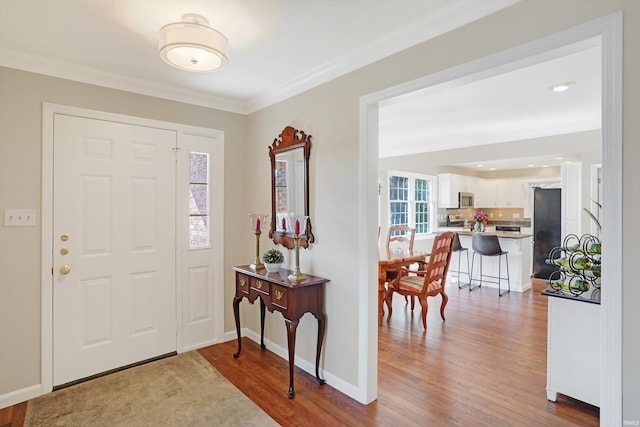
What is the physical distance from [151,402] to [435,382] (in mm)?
2084

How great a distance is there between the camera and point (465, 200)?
784 cm

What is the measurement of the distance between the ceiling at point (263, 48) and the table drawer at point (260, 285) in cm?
163

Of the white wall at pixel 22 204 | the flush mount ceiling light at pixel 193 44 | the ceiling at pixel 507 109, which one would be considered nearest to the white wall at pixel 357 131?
the ceiling at pixel 507 109

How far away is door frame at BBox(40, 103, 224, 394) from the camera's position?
2.55 m

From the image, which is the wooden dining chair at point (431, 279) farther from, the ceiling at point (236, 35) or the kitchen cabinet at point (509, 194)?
the kitchen cabinet at point (509, 194)

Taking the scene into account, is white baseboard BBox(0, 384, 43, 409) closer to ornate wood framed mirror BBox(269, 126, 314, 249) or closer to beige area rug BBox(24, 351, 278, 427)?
beige area rug BBox(24, 351, 278, 427)

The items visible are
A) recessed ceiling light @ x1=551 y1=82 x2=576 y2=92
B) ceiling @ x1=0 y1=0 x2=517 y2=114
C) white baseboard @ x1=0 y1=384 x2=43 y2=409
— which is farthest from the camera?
recessed ceiling light @ x1=551 y1=82 x2=576 y2=92

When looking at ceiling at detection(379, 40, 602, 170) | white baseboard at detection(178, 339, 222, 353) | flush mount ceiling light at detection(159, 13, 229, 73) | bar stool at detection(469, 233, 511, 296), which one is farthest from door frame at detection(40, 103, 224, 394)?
bar stool at detection(469, 233, 511, 296)

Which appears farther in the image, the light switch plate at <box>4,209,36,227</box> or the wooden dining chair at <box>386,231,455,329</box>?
the wooden dining chair at <box>386,231,455,329</box>

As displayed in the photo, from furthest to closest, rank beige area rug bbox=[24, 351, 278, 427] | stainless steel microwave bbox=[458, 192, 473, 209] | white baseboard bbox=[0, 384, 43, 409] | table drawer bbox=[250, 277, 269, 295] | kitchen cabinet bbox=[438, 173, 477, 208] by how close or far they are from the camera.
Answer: stainless steel microwave bbox=[458, 192, 473, 209] → kitchen cabinet bbox=[438, 173, 477, 208] → table drawer bbox=[250, 277, 269, 295] → white baseboard bbox=[0, 384, 43, 409] → beige area rug bbox=[24, 351, 278, 427]

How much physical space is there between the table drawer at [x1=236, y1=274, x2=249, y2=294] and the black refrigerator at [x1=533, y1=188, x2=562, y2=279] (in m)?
5.78

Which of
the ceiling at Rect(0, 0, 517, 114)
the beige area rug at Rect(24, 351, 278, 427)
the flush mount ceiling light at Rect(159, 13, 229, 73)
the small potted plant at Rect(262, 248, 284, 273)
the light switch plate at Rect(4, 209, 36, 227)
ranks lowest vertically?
the beige area rug at Rect(24, 351, 278, 427)

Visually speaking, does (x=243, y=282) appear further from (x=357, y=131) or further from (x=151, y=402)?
(x=357, y=131)

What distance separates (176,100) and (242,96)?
23.8 inches
